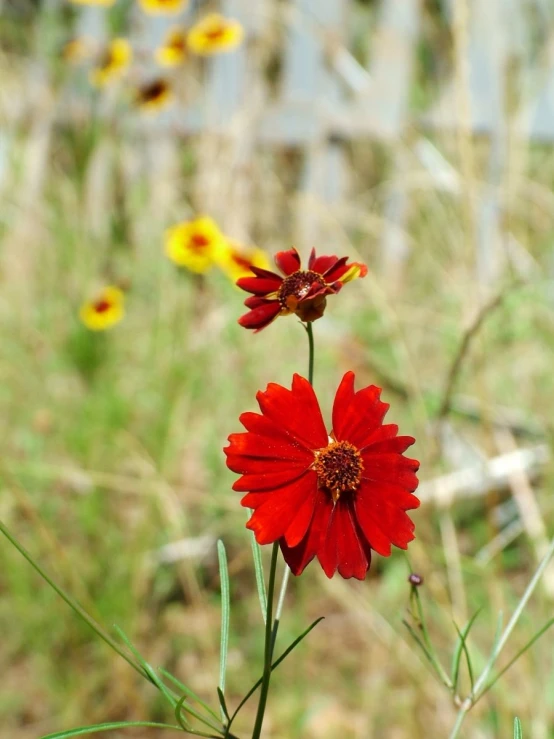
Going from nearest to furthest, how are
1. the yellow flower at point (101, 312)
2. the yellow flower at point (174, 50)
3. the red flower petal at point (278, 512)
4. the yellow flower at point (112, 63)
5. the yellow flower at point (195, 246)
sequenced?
1. the red flower petal at point (278, 512)
2. the yellow flower at point (101, 312)
3. the yellow flower at point (195, 246)
4. the yellow flower at point (112, 63)
5. the yellow flower at point (174, 50)

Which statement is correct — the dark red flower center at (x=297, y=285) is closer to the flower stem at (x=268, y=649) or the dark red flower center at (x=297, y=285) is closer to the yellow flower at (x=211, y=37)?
the flower stem at (x=268, y=649)

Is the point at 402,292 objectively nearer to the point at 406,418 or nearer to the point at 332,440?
the point at 406,418

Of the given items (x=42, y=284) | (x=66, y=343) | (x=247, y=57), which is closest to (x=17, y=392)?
(x=66, y=343)

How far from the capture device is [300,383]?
0.87 feet

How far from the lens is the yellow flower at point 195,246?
5.06 ft

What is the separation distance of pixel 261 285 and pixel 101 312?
1.20 meters

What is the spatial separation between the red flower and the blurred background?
0.87 ft

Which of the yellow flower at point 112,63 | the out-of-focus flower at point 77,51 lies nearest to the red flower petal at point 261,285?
the yellow flower at point 112,63

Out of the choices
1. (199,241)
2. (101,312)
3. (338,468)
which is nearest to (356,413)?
(338,468)

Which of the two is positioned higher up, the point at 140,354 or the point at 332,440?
the point at 140,354

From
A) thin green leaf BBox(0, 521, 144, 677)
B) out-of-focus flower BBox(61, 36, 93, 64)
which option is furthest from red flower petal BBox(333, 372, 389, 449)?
out-of-focus flower BBox(61, 36, 93, 64)

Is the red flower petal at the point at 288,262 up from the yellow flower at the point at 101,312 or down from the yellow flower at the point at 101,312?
down

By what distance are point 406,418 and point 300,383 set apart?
1.22m

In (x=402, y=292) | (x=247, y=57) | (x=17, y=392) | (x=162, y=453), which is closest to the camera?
(x=162, y=453)
